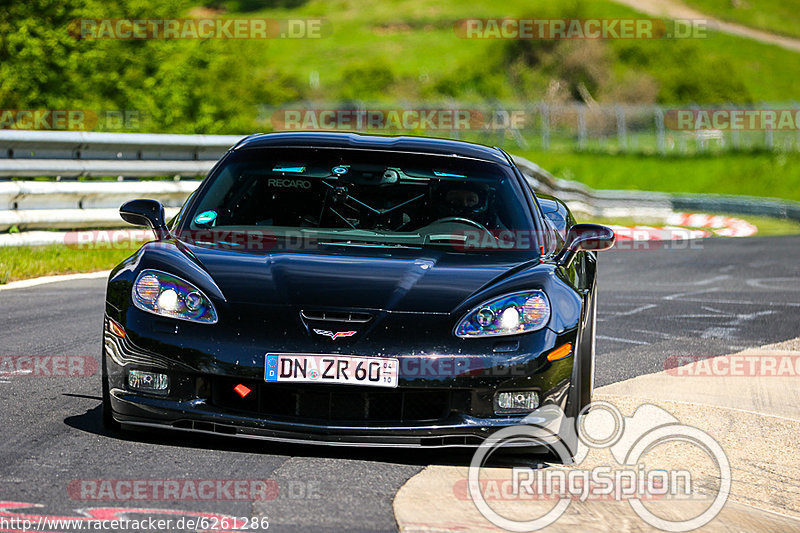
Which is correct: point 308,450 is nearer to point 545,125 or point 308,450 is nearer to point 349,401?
point 349,401

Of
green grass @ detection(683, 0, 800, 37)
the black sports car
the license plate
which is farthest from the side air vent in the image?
green grass @ detection(683, 0, 800, 37)

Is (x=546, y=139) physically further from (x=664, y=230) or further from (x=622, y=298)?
(x=622, y=298)

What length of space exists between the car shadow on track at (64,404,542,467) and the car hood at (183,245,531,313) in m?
0.59

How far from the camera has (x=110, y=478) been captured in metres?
4.33

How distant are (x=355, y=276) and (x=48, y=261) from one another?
685cm

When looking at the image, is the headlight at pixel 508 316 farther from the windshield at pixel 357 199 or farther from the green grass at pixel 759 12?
the green grass at pixel 759 12

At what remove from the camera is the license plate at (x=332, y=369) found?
453cm

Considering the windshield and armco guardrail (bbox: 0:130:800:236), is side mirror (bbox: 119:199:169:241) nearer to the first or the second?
the windshield

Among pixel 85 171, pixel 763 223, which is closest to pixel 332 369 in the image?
pixel 85 171

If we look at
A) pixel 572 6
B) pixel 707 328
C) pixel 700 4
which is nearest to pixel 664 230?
pixel 707 328

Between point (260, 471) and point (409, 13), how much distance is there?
121m

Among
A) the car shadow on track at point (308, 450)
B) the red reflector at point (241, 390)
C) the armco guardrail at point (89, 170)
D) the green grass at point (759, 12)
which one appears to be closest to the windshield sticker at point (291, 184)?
the car shadow on track at point (308, 450)

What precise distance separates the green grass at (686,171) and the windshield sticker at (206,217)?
3029cm

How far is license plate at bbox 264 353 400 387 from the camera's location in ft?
14.9
